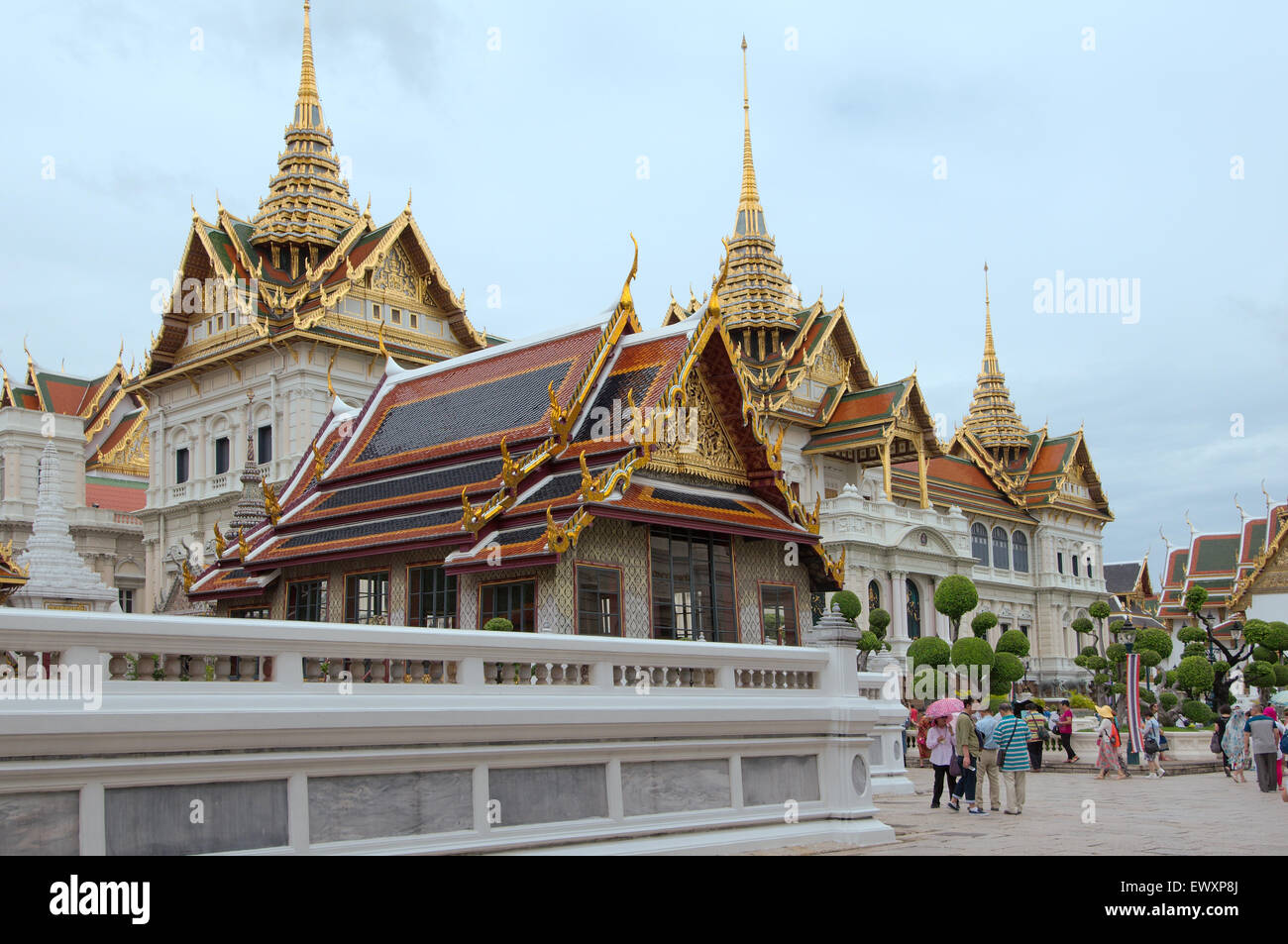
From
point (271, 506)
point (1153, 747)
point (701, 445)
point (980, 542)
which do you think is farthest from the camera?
point (980, 542)

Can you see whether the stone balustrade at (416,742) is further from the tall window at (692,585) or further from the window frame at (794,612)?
the window frame at (794,612)

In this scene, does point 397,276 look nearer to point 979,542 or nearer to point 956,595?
point 956,595

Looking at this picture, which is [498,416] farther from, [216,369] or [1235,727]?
[216,369]

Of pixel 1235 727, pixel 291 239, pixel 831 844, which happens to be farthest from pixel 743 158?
pixel 831 844

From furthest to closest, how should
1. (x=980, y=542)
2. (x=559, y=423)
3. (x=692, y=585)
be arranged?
1. (x=980, y=542)
2. (x=692, y=585)
3. (x=559, y=423)

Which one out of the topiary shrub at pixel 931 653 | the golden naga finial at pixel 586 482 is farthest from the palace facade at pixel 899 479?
the golden naga finial at pixel 586 482

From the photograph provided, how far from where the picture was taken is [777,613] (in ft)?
55.8

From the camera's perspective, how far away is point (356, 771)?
356 inches

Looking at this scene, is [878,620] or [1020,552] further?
[1020,552]

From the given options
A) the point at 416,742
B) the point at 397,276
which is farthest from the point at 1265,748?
the point at 397,276

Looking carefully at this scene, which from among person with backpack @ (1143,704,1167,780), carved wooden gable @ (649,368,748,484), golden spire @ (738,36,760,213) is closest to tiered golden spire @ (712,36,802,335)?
golden spire @ (738,36,760,213)

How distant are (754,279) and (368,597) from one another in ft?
146

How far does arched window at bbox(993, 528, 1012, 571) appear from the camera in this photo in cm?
6925

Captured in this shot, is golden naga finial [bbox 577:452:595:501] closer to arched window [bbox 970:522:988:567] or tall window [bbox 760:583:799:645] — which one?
tall window [bbox 760:583:799:645]
